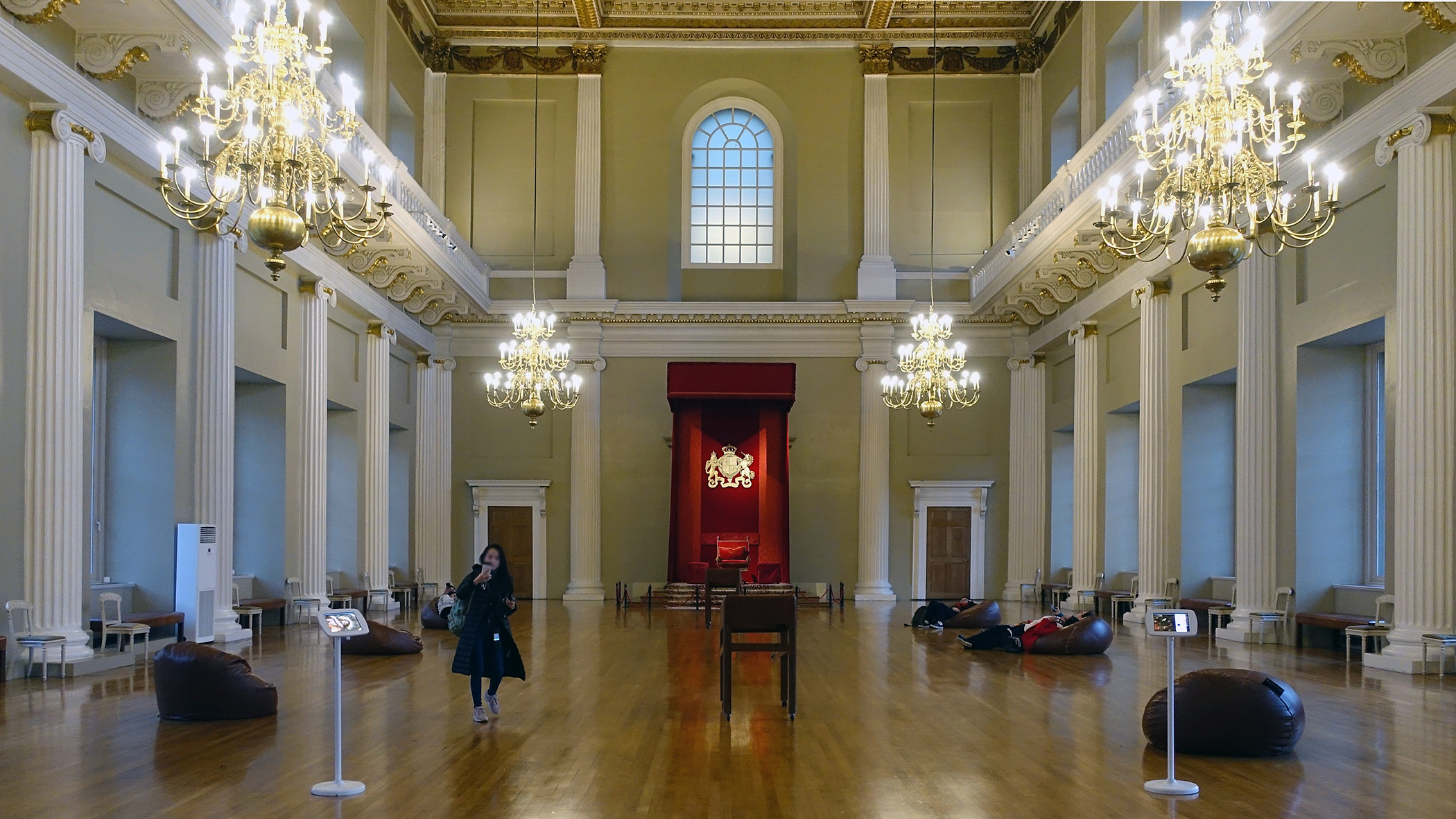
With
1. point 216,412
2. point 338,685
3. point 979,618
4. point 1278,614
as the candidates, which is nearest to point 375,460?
point 216,412

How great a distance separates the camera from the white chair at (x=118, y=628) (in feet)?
35.2

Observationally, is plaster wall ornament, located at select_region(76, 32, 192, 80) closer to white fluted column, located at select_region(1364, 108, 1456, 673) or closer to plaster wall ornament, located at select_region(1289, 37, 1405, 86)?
plaster wall ornament, located at select_region(1289, 37, 1405, 86)

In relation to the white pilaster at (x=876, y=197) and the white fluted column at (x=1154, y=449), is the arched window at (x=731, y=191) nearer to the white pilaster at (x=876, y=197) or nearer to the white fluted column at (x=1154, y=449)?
→ the white pilaster at (x=876, y=197)

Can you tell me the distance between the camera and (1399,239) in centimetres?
1075

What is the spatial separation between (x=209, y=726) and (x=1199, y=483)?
12785 millimetres

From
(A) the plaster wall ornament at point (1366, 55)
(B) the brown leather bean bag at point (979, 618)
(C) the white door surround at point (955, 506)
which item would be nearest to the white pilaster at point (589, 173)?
(C) the white door surround at point (955, 506)

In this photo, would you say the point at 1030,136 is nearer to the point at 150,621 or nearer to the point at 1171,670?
the point at 150,621

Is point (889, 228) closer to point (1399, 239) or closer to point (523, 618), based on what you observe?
point (523, 618)

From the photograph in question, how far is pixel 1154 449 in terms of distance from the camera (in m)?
16.3

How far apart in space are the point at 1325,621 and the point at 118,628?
38.5ft

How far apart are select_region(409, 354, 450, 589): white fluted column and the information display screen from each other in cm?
1748

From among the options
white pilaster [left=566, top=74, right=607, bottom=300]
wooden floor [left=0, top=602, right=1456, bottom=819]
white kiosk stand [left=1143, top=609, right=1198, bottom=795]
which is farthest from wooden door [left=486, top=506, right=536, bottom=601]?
white kiosk stand [left=1143, top=609, right=1198, bottom=795]

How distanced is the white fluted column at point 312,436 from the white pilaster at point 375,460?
2436mm

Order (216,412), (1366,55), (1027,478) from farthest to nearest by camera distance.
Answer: (1027,478), (216,412), (1366,55)
